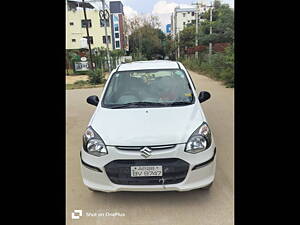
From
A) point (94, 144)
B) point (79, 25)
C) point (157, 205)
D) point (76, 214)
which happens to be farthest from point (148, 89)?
point (79, 25)

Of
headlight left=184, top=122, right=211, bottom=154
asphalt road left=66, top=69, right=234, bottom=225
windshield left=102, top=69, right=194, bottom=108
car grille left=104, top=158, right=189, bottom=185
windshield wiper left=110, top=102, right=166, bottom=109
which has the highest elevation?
windshield left=102, top=69, right=194, bottom=108

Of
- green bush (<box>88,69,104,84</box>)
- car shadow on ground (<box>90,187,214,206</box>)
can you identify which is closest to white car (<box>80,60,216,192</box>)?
car shadow on ground (<box>90,187,214,206</box>)

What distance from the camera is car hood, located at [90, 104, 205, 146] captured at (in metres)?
2.31

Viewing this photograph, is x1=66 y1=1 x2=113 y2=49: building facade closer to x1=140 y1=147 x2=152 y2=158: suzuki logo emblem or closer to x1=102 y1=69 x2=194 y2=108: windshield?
x1=102 y1=69 x2=194 y2=108: windshield

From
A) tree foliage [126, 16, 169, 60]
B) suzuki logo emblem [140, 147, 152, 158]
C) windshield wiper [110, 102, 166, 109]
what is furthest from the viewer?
tree foliage [126, 16, 169, 60]

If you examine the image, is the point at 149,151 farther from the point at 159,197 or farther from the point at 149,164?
the point at 159,197

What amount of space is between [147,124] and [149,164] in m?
0.46

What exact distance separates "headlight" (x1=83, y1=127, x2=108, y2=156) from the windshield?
0.61 metres

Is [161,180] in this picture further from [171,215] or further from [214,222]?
[214,222]

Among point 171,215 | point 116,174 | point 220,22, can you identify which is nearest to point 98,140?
point 116,174

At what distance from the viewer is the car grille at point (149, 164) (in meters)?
2.26

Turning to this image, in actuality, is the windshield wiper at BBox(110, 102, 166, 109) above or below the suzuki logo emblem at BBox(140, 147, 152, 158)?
above

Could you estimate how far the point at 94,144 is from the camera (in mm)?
2410

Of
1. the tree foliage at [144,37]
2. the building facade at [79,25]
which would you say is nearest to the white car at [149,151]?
the building facade at [79,25]
